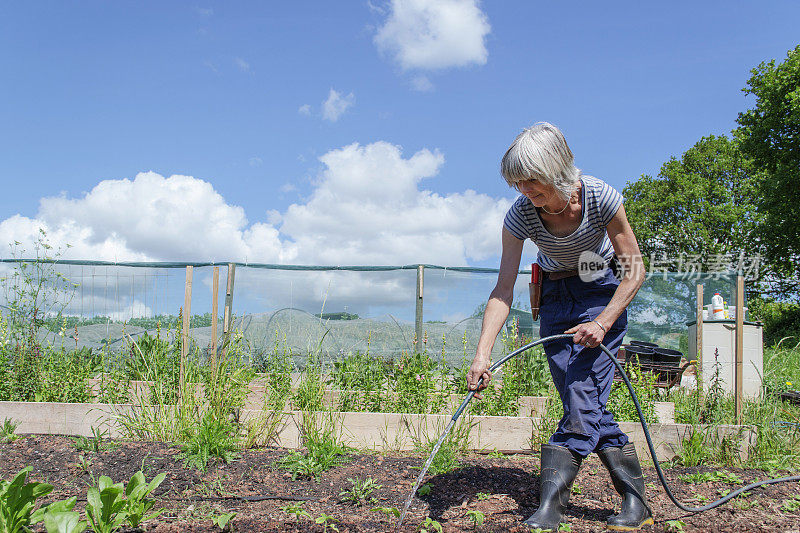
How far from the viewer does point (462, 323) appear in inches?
246

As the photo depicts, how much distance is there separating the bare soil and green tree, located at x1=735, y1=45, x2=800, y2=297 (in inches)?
558

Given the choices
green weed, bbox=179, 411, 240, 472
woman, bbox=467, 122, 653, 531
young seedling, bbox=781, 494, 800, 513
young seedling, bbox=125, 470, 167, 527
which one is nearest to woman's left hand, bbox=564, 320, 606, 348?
woman, bbox=467, 122, 653, 531

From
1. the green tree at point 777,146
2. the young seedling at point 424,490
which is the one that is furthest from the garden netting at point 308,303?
the green tree at point 777,146

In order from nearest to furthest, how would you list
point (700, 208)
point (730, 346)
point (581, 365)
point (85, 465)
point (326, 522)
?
point (326, 522) → point (581, 365) → point (85, 465) → point (730, 346) → point (700, 208)

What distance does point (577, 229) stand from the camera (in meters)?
2.24

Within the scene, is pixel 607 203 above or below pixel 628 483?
above

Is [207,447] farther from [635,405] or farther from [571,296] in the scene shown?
[635,405]

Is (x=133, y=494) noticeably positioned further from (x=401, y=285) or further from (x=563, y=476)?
(x=401, y=285)

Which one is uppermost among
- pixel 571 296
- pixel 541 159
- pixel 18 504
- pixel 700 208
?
pixel 700 208

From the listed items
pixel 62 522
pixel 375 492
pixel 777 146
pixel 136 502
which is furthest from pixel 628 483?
pixel 777 146

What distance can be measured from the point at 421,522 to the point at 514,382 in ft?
6.87

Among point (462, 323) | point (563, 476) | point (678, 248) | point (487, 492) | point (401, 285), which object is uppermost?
point (678, 248)

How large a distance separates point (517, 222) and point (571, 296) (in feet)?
1.28

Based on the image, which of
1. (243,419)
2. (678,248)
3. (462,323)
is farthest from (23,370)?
(678,248)
